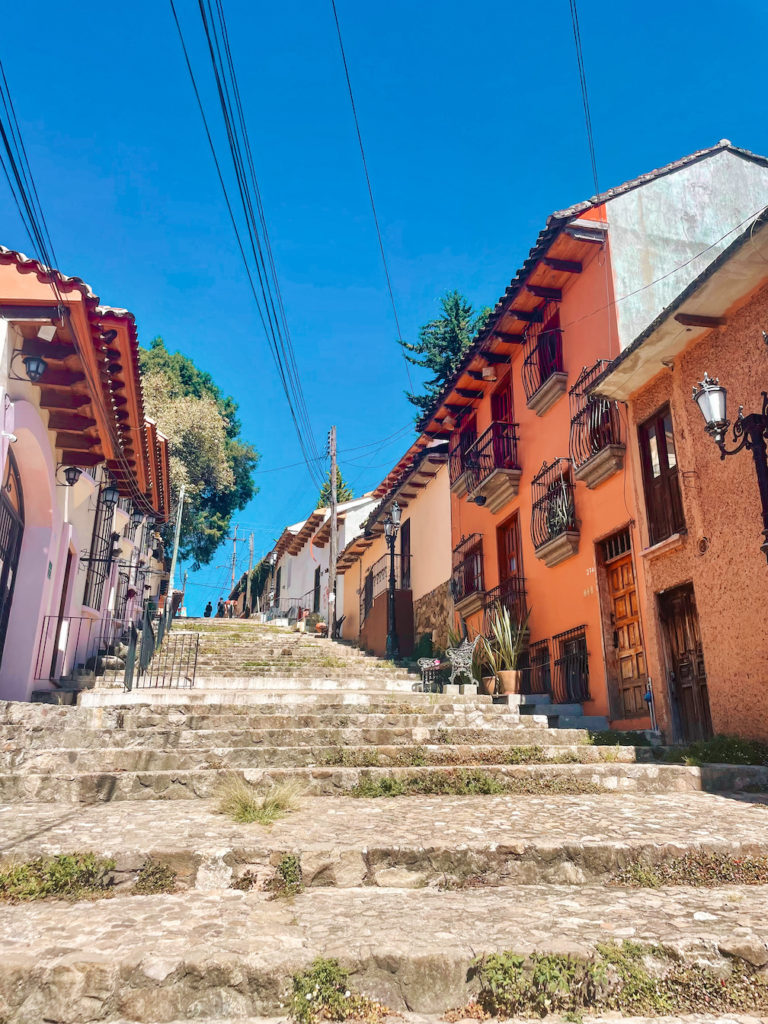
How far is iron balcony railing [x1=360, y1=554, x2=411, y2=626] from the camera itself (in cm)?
1712

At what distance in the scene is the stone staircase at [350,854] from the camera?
2182mm

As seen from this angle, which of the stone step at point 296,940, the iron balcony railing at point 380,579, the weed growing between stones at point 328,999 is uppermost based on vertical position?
the iron balcony railing at point 380,579

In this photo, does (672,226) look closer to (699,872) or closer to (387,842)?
(699,872)

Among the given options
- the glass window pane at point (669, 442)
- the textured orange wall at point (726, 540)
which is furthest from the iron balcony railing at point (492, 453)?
the textured orange wall at point (726, 540)

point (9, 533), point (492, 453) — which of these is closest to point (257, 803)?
point (9, 533)

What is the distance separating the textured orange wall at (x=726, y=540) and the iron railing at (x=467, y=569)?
5489 mm

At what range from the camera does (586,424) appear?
29.7ft

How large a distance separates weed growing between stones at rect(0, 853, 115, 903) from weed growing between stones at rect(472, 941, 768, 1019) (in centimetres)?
162

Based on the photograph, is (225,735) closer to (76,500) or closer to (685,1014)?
(685,1014)

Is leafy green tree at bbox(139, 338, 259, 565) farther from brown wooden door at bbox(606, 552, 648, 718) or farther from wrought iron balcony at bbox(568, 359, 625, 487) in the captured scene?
brown wooden door at bbox(606, 552, 648, 718)

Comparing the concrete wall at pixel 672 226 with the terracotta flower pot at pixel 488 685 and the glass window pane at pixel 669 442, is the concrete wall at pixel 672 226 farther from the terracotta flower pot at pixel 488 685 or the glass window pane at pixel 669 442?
the terracotta flower pot at pixel 488 685

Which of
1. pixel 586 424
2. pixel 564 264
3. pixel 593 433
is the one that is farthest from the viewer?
pixel 564 264

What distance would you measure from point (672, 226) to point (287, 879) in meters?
9.84

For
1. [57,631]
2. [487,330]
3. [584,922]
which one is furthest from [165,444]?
[584,922]
